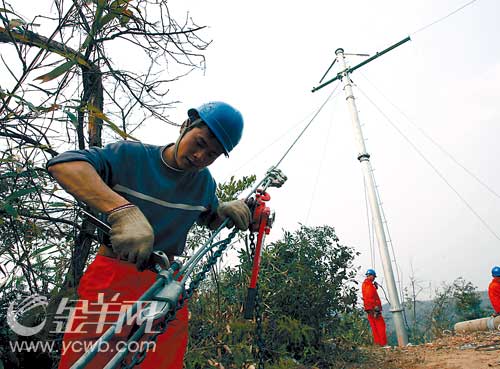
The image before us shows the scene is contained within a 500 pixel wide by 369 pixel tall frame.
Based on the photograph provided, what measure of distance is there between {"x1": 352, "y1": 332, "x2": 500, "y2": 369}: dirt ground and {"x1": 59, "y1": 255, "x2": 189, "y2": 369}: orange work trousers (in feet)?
12.7

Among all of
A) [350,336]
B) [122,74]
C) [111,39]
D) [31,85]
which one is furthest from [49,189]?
[350,336]

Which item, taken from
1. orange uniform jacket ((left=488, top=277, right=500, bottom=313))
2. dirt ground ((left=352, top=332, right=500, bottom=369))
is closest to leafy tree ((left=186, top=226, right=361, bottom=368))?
dirt ground ((left=352, top=332, right=500, bottom=369))

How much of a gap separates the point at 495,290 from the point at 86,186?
31.8ft

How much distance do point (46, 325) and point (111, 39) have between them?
2060 mm

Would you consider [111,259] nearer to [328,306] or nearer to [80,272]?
[80,272]

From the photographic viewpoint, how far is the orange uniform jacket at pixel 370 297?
8398 mm

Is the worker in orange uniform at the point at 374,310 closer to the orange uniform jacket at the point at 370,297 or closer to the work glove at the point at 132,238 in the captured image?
the orange uniform jacket at the point at 370,297

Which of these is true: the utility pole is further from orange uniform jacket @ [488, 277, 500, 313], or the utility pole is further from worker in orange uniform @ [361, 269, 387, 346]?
orange uniform jacket @ [488, 277, 500, 313]

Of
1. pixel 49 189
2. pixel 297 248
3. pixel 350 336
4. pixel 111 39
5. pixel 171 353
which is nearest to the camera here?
pixel 171 353

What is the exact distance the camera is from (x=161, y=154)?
182cm

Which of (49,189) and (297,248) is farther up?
(297,248)

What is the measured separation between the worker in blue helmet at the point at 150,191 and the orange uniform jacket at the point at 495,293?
868 centimetres

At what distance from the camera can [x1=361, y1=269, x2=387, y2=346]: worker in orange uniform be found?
26.5 feet

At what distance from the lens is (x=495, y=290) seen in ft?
27.2
